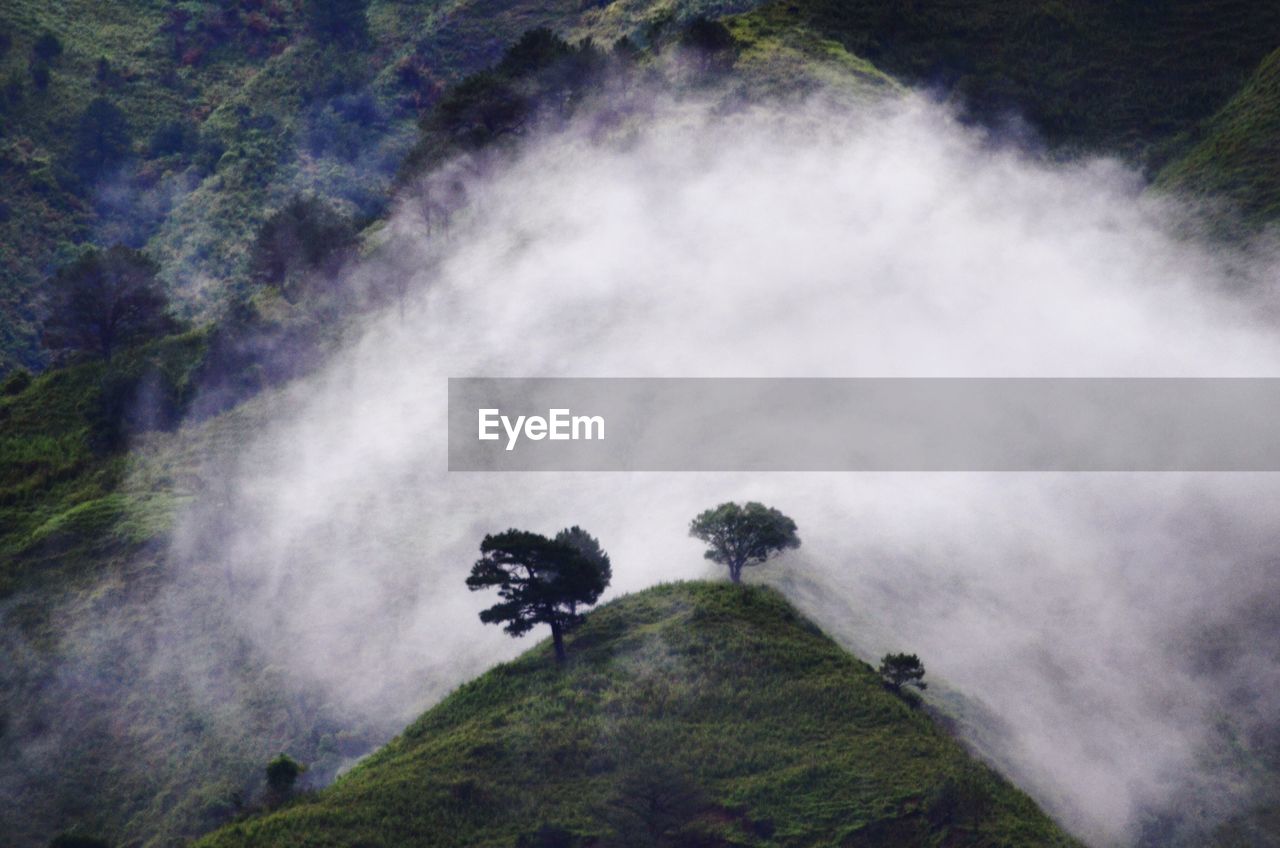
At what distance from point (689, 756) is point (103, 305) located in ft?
237

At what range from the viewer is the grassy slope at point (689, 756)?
1949 inches

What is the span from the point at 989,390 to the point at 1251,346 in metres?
17.6

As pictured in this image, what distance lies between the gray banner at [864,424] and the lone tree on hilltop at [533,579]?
887 inches

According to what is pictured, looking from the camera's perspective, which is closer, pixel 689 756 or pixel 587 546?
pixel 689 756

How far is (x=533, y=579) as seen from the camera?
59156 mm

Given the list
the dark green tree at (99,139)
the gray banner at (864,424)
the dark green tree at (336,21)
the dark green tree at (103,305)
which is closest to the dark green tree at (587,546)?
the gray banner at (864,424)

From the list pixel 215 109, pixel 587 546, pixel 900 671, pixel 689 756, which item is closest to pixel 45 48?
pixel 215 109

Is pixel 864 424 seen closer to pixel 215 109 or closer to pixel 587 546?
pixel 587 546

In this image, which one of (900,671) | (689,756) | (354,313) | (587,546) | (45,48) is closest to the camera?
(689,756)

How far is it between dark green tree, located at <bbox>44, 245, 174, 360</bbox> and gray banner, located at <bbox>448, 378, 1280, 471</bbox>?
31670 mm

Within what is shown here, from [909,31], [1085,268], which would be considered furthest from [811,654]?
[909,31]

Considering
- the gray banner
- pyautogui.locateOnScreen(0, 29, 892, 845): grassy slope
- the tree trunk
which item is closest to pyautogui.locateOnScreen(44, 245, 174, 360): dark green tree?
pyautogui.locateOnScreen(0, 29, 892, 845): grassy slope

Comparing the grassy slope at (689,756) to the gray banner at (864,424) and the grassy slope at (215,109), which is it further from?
the grassy slope at (215,109)

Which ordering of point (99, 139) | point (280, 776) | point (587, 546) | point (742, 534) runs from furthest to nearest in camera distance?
point (99, 139) → point (742, 534) → point (587, 546) → point (280, 776)
